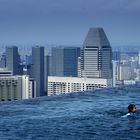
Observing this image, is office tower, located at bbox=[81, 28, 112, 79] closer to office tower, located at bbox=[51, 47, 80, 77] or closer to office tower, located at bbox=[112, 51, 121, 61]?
office tower, located at bbox=[112, 51, 121, 61]

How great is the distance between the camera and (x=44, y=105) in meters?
15.4

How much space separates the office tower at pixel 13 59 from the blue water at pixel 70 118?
58703 mm

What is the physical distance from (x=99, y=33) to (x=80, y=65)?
17478mm

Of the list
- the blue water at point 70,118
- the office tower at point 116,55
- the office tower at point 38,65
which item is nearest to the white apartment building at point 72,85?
the office tower at point 38,65

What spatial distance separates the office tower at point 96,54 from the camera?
3327 inches

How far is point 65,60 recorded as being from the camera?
294 feet

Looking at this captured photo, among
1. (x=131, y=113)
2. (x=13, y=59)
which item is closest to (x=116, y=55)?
(x=13, y=59)

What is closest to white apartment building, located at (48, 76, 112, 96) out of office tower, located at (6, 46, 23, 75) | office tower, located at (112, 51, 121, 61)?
office tower, located at (6, 46, 23, 75)

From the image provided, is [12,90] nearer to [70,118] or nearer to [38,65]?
[70,118]

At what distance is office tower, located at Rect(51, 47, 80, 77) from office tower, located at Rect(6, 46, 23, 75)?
5.25m

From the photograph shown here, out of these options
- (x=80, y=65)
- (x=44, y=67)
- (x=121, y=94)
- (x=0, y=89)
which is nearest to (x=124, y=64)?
(x=80, y=65)

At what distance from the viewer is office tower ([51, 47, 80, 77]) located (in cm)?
8238

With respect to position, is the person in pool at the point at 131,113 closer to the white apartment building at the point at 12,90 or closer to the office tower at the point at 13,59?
the white apartment building at the point at 12,90

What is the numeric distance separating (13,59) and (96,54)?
1751 centimetres
